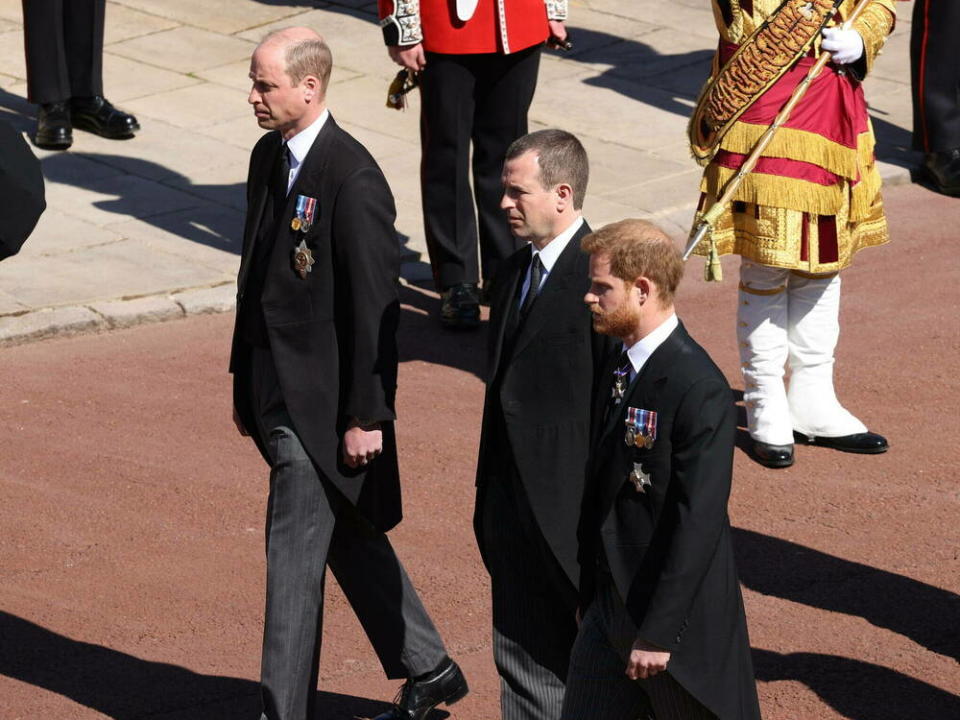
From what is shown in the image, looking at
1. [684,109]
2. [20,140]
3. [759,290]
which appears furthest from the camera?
[684,109]

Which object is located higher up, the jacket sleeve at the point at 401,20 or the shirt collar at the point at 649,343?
the shirt collar at the point at 649,343

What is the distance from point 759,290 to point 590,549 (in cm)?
333

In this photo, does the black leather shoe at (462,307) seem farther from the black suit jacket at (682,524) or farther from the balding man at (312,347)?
the black suit jacket at (682,524)

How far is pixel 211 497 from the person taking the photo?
282 inches

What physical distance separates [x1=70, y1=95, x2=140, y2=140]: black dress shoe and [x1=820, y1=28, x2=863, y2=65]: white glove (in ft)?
18.8

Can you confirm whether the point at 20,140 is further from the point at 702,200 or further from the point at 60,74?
the point at 60,74

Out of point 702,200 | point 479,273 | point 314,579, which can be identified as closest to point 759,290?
point 702,200

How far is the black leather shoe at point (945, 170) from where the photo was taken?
11.4 m

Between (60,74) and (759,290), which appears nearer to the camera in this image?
(759,290)

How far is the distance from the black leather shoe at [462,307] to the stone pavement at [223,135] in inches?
30.2

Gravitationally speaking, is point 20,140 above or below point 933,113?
above

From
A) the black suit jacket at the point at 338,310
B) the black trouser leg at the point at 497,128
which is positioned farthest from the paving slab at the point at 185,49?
the black suit jacket at the point at 338,310

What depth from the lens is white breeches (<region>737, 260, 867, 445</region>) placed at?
25.0 ft

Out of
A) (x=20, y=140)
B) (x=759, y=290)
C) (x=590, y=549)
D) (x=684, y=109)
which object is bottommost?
(x=684, y=109)
